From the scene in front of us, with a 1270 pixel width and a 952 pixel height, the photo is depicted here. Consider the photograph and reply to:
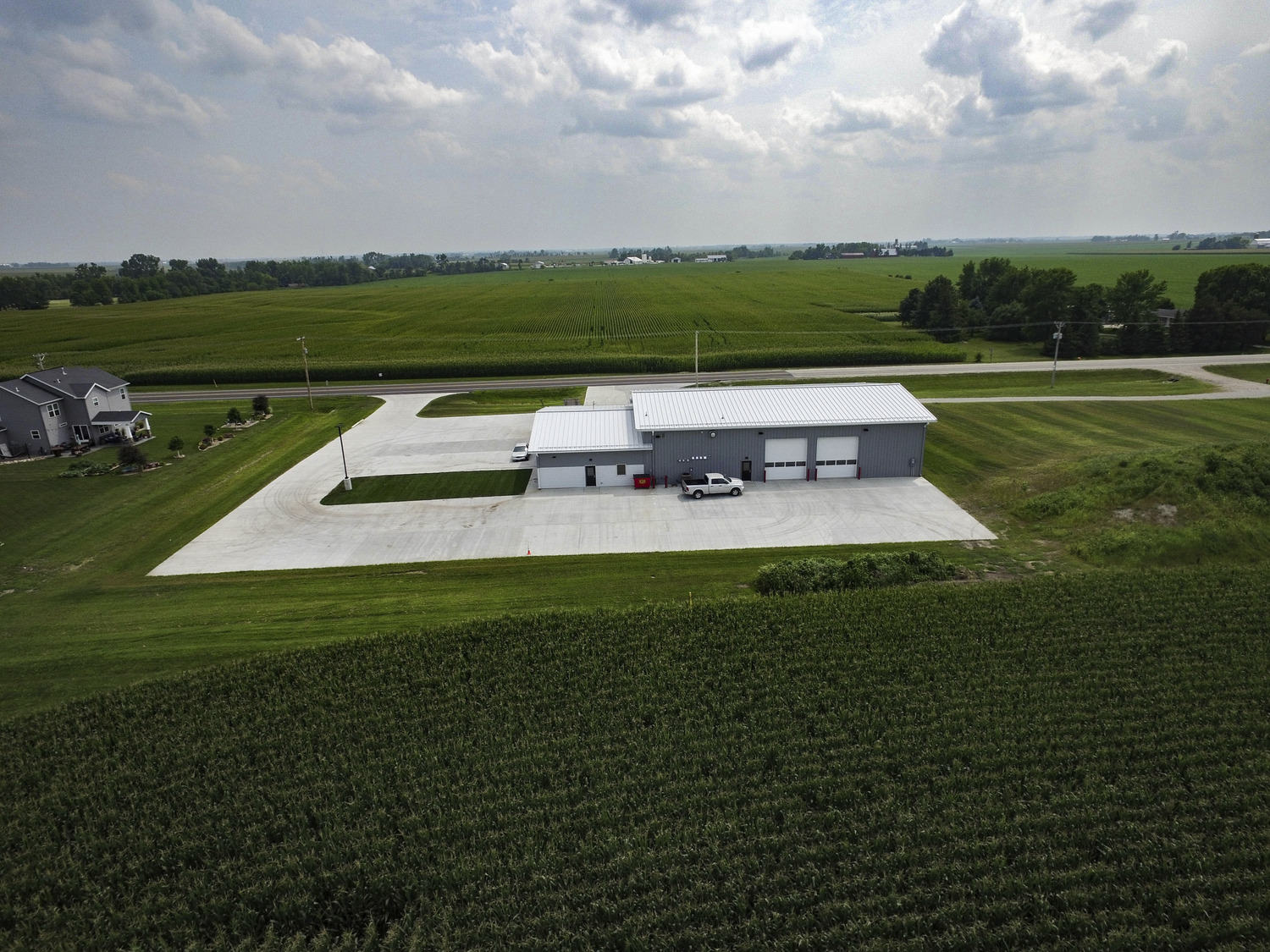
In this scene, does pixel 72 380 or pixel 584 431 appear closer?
pixel 584 431

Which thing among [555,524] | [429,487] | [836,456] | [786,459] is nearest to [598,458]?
[555,524]

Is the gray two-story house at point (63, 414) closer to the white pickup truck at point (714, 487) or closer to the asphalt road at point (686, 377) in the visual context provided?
the asphalt road at point (686, 377)

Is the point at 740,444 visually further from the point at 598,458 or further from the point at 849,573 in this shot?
the point at 849,573

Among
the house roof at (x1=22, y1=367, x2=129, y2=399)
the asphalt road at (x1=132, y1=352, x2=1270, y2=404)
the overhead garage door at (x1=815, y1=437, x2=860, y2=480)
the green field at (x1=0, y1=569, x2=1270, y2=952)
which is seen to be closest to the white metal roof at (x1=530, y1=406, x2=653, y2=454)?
the overhead garage door at (x1=815, y1=437, x2=860, y2=480)

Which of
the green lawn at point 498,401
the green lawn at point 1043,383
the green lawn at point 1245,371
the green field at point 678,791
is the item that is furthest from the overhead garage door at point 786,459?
the green lawn at point 1245,371

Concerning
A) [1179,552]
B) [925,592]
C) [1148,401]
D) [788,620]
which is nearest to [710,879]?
[788,620]

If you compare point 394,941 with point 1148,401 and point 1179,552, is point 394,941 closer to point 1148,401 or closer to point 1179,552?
point 1179,552
